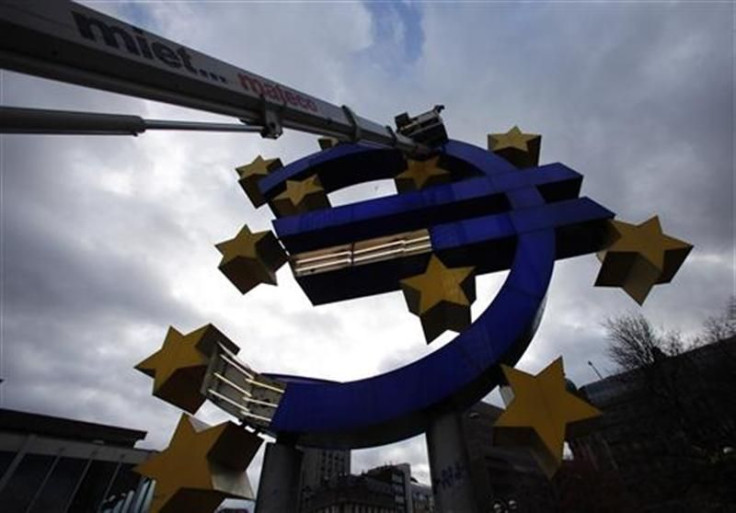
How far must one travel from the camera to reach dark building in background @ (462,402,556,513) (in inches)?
1243

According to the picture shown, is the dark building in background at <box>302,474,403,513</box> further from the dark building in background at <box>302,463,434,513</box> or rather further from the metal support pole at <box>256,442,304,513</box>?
the metal support pole at <box>256,442,304,513</box>

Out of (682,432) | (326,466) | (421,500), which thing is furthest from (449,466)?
(326,466)

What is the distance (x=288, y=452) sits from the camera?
7441 mm

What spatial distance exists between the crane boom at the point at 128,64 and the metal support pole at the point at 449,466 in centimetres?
615

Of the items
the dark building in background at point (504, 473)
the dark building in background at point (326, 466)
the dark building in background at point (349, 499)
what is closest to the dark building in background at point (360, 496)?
the dark building in background at point (349, 499)

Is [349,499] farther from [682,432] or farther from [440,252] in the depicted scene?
[440,252]

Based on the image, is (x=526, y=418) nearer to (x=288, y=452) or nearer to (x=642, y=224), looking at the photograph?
(x=288, y=452)

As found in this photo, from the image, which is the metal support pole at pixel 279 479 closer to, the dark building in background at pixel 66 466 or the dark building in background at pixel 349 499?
the dark building in background at pixel 66 466

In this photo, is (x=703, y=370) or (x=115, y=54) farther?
(x=703, y=370)

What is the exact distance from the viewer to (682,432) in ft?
68.9

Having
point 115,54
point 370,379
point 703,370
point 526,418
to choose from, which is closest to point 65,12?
point 115,54

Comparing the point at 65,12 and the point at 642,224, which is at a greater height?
the point at 642,224

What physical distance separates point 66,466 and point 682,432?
30.4 m

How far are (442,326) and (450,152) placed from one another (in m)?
6.41
